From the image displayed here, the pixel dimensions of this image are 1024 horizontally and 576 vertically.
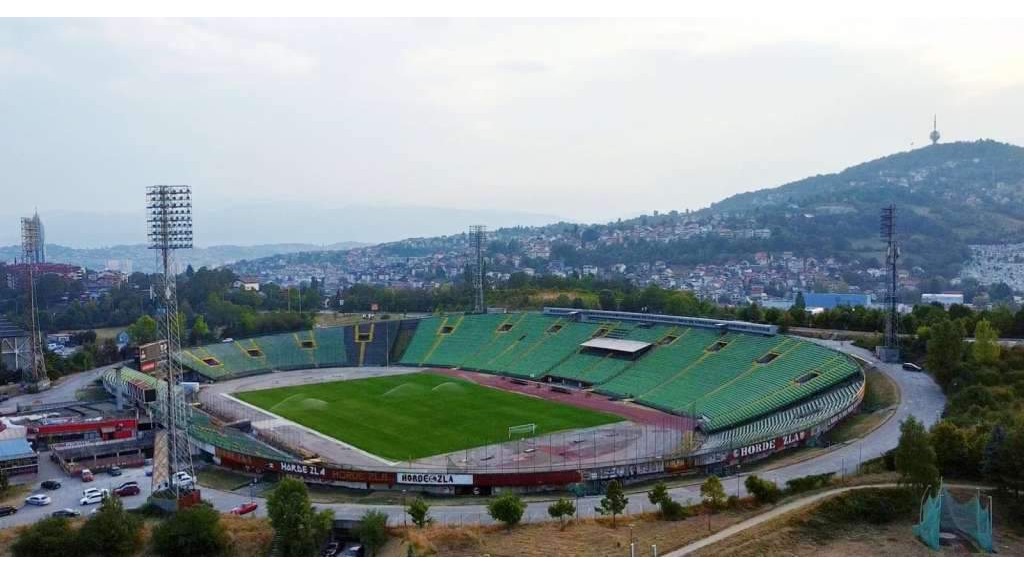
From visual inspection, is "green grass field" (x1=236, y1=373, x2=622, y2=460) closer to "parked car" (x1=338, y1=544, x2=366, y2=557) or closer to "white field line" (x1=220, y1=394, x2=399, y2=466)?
"white field line" (x1=220, y1=394, x2=399, y2=466)

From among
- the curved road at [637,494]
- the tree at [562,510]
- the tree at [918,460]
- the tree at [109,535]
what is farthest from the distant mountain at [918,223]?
the tree at [109,535]

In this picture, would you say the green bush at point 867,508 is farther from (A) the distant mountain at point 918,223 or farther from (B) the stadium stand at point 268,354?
(A) the distant mountain at point 918,223

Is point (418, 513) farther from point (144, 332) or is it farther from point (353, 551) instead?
point (144, 332)

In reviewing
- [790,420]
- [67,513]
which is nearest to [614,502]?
[790,420]

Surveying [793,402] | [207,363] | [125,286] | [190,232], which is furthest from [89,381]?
[125,286]

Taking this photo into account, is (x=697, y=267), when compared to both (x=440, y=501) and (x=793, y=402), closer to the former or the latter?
(x=793, y=402)

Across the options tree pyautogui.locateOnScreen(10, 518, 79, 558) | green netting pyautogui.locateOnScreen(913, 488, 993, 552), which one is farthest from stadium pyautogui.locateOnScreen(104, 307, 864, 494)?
tree pyautogui.locateOnScreen(10, 518, 79, 558)
